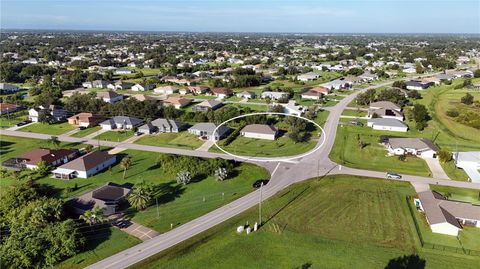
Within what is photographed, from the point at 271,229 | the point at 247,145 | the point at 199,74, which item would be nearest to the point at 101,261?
the point at 271,229

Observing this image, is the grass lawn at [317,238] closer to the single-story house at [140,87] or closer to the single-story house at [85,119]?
the single-story house at [85,119]

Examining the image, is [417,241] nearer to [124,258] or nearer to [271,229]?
[271,229]

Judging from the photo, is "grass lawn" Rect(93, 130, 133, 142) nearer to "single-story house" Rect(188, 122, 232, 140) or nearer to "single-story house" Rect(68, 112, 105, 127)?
"single-story house" Rect(68, 112, 105, 127)

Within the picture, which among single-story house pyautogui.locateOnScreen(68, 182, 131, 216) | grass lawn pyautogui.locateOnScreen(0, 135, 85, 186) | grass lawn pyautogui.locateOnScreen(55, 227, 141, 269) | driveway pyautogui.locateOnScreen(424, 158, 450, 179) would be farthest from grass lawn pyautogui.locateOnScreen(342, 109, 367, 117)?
grass lawn pyautogui.locateOnScreen(55, 227, 141, 269)

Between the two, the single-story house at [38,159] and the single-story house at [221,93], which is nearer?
the single-story house at [38,159]

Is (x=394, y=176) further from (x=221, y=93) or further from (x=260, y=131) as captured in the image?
(x=221, y=93)

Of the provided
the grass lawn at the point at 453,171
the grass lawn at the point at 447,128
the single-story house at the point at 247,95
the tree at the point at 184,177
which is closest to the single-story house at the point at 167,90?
the single-story house at the point at 247,95
